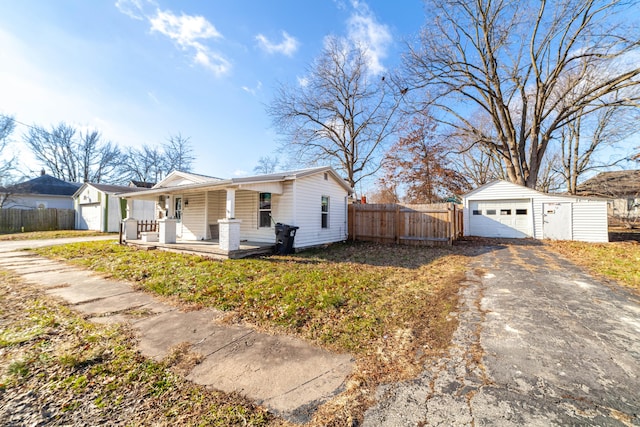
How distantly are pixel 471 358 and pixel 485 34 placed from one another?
1870cm

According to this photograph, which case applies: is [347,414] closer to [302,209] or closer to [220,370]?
[220,370]

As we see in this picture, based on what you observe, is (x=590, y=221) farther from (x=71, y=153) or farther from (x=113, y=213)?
(x=71, y=153)

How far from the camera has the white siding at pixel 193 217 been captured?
37.7ft

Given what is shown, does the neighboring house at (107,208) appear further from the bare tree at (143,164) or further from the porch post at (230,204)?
the porch post at (230,204)

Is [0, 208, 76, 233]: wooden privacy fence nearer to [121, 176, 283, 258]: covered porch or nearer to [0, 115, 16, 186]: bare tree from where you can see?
[0, 115, 16, 186]: bare tree

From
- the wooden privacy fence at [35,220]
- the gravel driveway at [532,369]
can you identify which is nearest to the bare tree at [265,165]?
the wooden privacy fence at [35,220]

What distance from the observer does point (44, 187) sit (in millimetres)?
23828

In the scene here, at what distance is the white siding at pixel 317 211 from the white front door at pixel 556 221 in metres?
10.5

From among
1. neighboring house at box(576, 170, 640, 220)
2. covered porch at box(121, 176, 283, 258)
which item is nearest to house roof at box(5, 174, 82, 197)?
covered porch at box(121, 176, 283, 258)

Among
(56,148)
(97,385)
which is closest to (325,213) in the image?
(97,385)

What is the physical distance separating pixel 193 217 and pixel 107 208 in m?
11.9

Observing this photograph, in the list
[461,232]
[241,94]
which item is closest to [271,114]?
[241,94]

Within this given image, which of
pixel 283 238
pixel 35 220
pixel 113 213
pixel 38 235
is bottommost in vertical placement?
pixel 38 235

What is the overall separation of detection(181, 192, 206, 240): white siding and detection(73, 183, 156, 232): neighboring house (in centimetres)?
875
